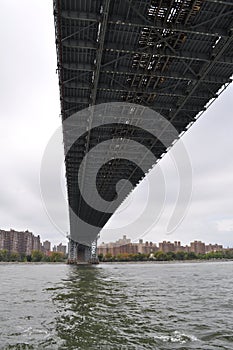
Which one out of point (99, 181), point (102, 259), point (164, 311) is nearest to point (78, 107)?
point (164, 311)

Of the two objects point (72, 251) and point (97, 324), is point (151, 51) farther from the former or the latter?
point (72, 251)

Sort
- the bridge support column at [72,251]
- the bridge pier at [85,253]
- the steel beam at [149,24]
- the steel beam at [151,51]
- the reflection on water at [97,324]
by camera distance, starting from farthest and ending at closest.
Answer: the bridge support column at [72,251] → the bridge pier at [85,253] → the steel beam at [151,51] → the steel beam at [149,24] → the reflection on water at [97,324]

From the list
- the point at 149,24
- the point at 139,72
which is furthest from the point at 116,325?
the point at 139,72

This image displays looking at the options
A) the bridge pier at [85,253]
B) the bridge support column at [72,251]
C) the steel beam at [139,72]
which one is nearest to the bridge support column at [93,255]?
the bridge pier at [85,253]

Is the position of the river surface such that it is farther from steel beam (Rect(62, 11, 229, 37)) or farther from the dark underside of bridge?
steel beam (Rect(62, 11, 229, 37))

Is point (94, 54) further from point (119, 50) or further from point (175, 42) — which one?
point (175, 42)

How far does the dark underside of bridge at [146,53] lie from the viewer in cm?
1502

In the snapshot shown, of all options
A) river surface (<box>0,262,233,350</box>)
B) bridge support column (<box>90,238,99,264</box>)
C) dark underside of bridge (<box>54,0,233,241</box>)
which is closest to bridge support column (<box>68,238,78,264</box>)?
bridge support column (<box>90,238,99,264</box>)

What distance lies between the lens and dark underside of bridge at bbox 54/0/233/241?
49.3 ft

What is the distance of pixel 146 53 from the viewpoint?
17672 mm

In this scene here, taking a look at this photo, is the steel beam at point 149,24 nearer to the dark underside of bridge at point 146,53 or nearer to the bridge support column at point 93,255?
the dark underside of bridge at point 146,53

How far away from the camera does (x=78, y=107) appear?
2442cm

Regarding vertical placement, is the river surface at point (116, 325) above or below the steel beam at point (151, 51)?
below

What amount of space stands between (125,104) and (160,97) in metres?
2.42
